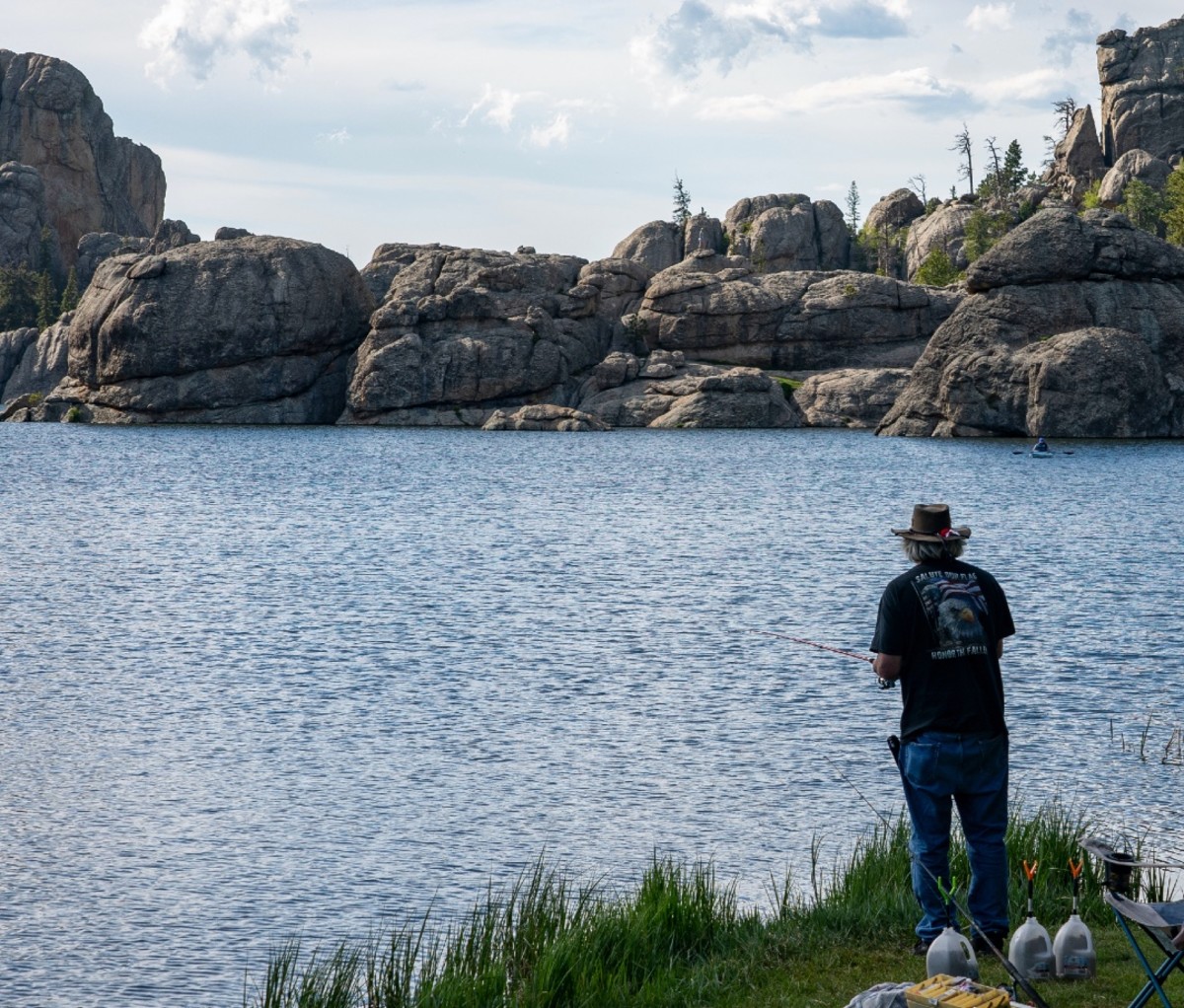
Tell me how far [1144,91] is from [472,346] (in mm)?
75010

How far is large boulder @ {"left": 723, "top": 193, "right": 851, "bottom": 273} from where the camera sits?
15100 centimetres

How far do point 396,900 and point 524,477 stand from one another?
61.4m

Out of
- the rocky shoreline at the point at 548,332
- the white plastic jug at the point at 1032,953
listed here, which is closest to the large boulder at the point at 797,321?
the rocky shoreline at the point at 548,332

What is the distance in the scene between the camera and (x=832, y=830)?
1691 centimetres

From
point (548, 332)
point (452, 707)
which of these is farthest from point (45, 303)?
point (452, 707)

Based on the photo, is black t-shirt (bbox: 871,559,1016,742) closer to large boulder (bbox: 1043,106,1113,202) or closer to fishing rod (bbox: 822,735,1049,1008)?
fishing rod (bbox: 822,735,1049,1008)

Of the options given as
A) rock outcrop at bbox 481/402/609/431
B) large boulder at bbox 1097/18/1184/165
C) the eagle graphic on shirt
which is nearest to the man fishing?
the eagle graphic on shirt

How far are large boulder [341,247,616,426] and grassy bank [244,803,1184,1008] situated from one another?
4144 inches

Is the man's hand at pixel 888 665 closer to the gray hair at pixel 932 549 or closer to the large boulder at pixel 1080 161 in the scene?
the gray hair at pixel 932 549

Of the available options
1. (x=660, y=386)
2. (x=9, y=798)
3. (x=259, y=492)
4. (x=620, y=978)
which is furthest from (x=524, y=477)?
(x=620, y=978)

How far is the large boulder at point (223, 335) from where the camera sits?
119 meters

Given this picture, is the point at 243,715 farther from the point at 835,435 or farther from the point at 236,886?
the point at 835,435

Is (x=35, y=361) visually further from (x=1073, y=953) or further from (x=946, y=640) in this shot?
(x=1073, y=953)

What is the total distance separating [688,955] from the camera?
11.7 meters
